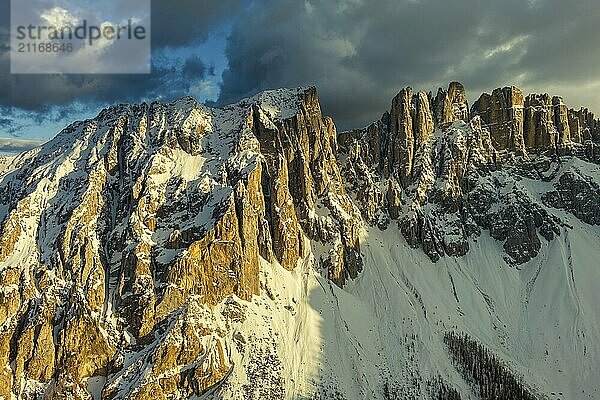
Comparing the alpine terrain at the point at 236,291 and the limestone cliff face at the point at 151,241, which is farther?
the alpine terrain at the point at 236,291

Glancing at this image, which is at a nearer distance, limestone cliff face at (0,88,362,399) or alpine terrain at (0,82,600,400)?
limestone cliff face at (0,88,362,399)

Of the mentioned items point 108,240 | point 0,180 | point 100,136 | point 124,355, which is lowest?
point 124,355

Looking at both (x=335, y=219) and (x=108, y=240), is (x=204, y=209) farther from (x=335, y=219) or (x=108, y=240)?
(x=335, y=219)

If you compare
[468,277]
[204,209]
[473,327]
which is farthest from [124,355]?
[468,277]

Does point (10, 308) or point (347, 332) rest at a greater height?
point (10, 308)
